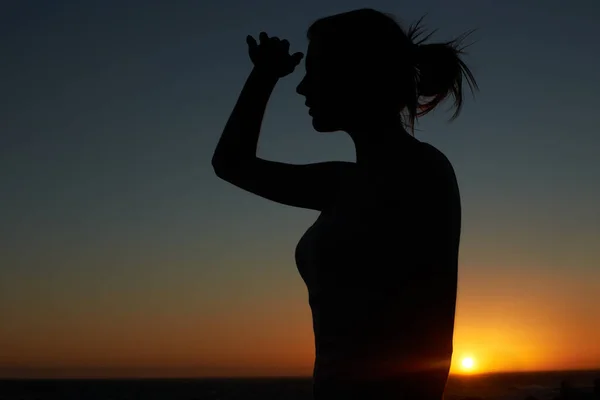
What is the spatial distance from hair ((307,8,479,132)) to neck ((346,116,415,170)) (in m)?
0.10

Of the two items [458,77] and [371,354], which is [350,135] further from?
[371,354]

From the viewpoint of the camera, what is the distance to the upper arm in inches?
128

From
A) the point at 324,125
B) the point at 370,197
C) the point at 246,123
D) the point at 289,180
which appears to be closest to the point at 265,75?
the point at 246,123

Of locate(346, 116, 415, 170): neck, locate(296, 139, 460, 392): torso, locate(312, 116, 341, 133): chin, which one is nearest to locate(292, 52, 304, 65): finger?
locate(312, 116, 341, 133): chin

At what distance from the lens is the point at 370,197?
2.96 meters

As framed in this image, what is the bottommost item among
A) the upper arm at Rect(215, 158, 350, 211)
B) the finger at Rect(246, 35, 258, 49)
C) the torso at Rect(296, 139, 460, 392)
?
the torso at Rect(296, 139, 460, 392)

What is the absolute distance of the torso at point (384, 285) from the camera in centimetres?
282

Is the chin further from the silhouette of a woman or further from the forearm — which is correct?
the forearm

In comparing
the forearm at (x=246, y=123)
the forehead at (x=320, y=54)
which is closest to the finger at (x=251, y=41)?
the forearm at (x=246, y=123)

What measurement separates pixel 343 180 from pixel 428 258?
0.49 m

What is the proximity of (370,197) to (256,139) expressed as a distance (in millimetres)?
660

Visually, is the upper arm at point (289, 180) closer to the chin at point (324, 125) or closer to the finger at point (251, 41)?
the chin at point (324, 125)

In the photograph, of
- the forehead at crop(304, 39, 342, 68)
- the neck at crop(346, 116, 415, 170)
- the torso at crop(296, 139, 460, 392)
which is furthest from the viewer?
the forehead at crop(304, 39, 342, 68)

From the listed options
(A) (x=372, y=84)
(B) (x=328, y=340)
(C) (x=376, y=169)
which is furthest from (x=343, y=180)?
(B) (x=328, y=340)
